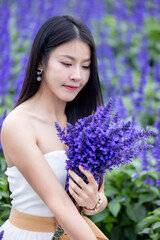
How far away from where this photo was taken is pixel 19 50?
6.48 metres

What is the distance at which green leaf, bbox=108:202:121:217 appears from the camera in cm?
280

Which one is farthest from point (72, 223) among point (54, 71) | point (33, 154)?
point (54, 71)

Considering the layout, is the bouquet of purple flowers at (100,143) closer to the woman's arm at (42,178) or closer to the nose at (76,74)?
the woman's arm at (42,178)

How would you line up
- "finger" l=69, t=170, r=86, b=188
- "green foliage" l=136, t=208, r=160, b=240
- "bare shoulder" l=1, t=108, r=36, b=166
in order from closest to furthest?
"finger" l=69, t=170, r=86, b=188 → "bare shoulder" l=1, t=108, r=36, b=166 → "green foliage" l=136, t=208, r=160, b=240

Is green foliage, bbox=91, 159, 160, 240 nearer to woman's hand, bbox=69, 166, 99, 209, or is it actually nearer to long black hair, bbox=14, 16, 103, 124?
long black hair, bbox=14, 16, 103, 124

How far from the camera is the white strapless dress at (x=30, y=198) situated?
2.06 metres

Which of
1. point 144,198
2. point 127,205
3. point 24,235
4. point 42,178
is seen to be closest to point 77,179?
point 42,178

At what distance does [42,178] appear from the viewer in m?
1.84

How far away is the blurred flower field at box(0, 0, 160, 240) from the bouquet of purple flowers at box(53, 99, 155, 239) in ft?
3.25

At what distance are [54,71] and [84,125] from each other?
1.61 feet

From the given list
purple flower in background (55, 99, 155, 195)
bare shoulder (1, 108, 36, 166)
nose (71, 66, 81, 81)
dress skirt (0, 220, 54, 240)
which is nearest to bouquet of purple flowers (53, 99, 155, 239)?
purple flower in background (55, 99, 155, 195)

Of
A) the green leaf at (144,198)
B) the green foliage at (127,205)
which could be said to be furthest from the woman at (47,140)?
the green leaf at (144,198)

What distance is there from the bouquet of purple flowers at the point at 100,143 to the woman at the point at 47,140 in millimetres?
149

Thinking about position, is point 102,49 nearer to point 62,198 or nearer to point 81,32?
point 81,32
